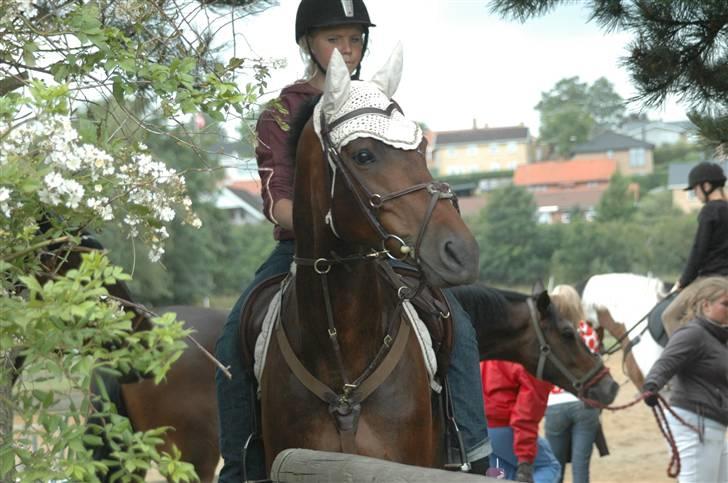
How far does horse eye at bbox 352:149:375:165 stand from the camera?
13.9 ft

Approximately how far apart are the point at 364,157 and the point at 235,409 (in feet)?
4.62

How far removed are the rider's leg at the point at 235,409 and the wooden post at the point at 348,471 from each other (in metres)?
1.05

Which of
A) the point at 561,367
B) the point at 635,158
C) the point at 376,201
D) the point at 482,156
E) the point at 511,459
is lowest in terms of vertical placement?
the point at 511,459

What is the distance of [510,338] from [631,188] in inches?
3318

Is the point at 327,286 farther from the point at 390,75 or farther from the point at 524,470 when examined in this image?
the point at 524,470

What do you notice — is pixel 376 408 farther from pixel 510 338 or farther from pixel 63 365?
pixel 510 338

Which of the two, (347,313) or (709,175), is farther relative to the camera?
(709,175)

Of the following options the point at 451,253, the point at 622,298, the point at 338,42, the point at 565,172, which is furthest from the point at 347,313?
the point at 565,172

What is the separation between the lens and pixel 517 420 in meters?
8.57

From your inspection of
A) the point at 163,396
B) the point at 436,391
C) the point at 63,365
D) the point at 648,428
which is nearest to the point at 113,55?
the point at 63,365

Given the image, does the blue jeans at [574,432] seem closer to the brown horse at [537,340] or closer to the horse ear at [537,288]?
the brown horse at [537,340]

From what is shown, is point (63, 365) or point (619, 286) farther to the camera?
point (619, 286)

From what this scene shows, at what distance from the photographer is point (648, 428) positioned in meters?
17.9

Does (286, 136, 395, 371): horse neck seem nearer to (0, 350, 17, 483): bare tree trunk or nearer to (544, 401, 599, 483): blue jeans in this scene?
(0, 350, 17, 483): bare tree trunk
